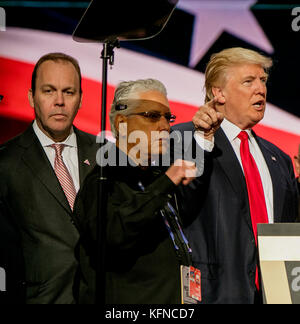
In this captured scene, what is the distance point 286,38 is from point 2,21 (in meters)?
1.67

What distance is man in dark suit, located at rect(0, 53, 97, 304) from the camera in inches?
92.9

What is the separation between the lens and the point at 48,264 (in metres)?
2.36

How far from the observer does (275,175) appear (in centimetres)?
266

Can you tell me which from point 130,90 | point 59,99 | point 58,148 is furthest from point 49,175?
point 130,90

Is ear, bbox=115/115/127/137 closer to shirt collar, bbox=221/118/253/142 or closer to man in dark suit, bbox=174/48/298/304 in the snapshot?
man in dark suit, bbox=174/48/298/304

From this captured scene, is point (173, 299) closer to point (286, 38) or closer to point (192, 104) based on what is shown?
point (192, 104)

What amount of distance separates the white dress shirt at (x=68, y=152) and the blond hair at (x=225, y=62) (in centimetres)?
79

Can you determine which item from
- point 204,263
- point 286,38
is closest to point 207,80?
point 286,38

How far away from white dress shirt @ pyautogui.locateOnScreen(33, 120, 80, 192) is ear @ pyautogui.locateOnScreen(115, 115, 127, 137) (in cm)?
37

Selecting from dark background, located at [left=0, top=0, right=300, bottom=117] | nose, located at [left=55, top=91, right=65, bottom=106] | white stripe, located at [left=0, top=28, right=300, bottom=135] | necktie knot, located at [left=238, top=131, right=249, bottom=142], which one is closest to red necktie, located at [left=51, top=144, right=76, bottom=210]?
nose, located at [left=55, top=91, right=65, bottom=106]

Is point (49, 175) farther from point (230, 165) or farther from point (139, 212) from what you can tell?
point (230, 165)

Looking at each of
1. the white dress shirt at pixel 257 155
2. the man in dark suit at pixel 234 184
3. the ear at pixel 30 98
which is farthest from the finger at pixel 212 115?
the ear at pixel 30 98

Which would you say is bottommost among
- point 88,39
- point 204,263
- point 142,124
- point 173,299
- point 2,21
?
point 173,299

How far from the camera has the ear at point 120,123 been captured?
237 centimetres
